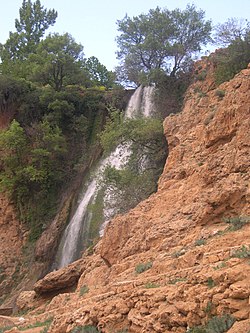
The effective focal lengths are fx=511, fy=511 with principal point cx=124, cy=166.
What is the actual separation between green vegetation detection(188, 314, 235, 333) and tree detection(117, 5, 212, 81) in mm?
24040

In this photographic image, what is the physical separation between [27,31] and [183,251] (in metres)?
41.6

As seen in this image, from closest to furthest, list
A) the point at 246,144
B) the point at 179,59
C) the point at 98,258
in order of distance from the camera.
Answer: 1. the point at 246,144
2. the point at 98,258
3. the point at 179,59

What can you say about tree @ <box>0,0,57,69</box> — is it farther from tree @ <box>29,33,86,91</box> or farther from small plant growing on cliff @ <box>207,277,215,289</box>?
small plant growing on cliff @ <box>207,277,215,289</box>

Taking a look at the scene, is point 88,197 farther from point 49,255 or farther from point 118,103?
point 118,103

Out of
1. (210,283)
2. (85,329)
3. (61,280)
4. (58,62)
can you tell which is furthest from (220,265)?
(58,62)

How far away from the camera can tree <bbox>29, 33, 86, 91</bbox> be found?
35.0 meters

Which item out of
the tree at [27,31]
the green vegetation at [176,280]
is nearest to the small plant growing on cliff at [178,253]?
the green vegetation at [176,280]

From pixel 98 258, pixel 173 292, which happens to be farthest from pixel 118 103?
pixel 173 292

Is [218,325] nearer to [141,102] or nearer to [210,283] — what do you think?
[210,283]

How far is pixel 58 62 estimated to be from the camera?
34.8 m

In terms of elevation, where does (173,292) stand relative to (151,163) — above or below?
below

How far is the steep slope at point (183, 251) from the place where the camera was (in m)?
6.95

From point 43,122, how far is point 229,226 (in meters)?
24.1

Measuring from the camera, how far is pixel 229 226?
1006 centimetres
